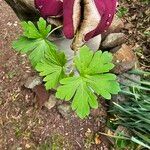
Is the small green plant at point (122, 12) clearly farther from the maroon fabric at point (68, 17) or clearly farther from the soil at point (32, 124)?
the maroon fabric at point (68, 17)

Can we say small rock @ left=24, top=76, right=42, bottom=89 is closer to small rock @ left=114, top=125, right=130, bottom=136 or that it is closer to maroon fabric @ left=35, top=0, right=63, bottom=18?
small rock @ left=114, top=125, right=130, bottom=136

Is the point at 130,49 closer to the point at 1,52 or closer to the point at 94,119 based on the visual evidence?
the point at 94,119

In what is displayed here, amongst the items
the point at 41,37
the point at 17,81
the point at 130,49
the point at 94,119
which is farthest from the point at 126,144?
the point at 41,37

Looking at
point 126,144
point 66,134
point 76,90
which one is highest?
point 76,90

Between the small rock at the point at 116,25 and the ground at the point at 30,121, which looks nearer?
the ground at the point at 30,121

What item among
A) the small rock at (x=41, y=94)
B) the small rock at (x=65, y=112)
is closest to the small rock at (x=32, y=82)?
the small rock at (x=41, y=94)
